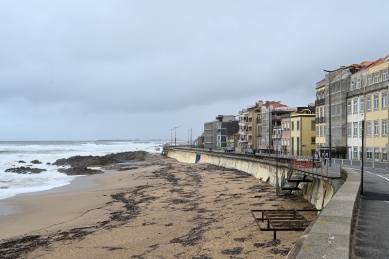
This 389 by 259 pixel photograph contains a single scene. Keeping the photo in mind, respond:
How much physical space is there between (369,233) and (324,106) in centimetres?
5067

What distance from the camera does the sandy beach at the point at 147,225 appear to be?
1272cm

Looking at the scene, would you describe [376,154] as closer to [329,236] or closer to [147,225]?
[147,225]

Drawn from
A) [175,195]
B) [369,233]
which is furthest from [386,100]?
[369,233]

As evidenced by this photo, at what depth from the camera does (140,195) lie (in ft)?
94.9

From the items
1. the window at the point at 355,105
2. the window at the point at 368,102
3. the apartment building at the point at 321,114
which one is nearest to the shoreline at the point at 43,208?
the window at the point at 368,102

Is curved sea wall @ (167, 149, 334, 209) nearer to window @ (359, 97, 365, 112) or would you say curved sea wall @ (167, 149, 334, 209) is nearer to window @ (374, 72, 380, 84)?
window @ (359, 97, 365, 112)

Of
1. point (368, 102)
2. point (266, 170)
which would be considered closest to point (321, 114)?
point (368, 102)

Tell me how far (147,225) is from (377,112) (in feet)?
108

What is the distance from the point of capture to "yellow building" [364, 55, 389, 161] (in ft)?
128

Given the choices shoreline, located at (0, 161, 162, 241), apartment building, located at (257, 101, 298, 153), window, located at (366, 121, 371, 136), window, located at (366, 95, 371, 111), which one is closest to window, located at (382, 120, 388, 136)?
window, located at (366, 121, 371, 136)

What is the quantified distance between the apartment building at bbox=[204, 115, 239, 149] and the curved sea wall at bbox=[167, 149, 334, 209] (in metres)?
30.7

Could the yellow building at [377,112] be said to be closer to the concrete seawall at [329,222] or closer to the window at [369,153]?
the window at [369,153]

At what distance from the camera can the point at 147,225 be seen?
57.0 ft

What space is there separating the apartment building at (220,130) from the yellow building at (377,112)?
72045 millimetres
